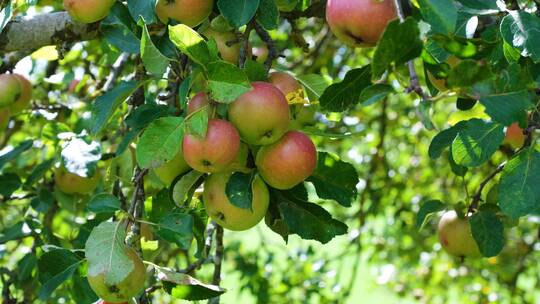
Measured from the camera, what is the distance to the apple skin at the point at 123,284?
114 centimetres

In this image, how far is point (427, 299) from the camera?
3818 millimetres

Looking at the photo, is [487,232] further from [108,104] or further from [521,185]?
[108,104]

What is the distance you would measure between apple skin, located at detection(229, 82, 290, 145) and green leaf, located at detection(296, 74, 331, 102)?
215 millimetres

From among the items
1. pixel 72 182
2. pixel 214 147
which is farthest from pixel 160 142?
pixel 72 182

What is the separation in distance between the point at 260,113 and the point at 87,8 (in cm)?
46

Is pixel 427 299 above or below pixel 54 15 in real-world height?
below

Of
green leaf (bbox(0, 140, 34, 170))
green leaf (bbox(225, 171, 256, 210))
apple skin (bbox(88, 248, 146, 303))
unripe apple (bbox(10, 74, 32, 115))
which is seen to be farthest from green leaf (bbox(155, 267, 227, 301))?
unripe apple (bbox(10, 74, 32, 115))

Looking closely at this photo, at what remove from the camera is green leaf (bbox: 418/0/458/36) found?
0.92m

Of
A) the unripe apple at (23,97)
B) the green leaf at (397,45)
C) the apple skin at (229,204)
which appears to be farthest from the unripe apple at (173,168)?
the unripe apple at (23,97)

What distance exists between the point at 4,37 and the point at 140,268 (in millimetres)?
730

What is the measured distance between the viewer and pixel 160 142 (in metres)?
1.10

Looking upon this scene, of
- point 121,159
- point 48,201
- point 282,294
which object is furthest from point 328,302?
point 121,159

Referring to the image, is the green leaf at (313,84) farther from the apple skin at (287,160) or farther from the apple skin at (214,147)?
the apple skin at (214,147)

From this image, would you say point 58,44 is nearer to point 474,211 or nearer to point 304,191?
point 304,191
